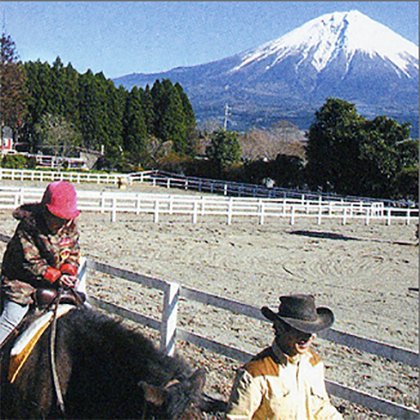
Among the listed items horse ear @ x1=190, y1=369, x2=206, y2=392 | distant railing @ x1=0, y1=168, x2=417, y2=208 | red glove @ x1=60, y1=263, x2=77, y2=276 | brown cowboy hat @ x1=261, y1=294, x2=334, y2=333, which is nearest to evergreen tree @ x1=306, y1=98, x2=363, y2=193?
distant railing @ x1=0, y1=168, x2=417, y2=208

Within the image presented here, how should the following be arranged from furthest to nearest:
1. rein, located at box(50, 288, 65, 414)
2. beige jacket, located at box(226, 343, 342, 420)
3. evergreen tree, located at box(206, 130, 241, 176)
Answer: evergreen tree, located at box(206, 130, 241, 176)
rein, located at box(50, 288, 65, 414)
beige jacket, located at box(226, 343, 342, 420)

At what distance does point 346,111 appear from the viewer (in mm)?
40312

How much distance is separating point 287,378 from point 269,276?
9073 millimetres

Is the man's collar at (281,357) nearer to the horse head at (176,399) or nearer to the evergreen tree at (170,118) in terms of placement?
the horse head at (176,399)

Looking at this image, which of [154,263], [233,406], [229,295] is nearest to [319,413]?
[233,406]

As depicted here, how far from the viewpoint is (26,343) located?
11.2ft

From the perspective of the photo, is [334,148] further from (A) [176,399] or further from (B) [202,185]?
(A) [176,399]

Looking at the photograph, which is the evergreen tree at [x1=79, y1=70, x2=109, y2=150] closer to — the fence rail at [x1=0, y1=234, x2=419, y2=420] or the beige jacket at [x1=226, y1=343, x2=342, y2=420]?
the fence rail at [x1=0, y1=234, x2=419, y2=420]

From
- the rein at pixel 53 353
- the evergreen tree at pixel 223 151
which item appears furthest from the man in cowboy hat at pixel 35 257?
the evergreen tree at pixel 223 151

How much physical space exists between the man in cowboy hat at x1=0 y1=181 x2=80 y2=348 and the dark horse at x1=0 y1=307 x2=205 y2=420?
0.33 m

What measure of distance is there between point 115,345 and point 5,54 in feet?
175

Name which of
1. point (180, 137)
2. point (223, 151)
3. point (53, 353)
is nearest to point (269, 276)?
point (53, 353)

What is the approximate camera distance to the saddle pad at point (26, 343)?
339 cm

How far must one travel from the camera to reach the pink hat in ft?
12.0
